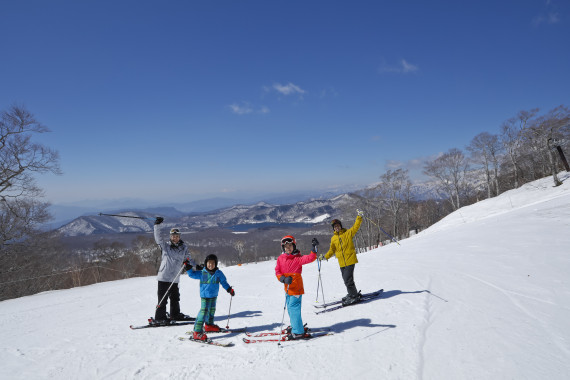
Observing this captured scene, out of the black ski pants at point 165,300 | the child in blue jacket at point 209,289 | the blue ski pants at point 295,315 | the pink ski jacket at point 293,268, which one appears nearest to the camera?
the blue ski pants at point 295,315

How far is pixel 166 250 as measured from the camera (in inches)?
264

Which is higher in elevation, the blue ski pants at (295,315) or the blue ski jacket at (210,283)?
the blue ski jacket at (210,283)

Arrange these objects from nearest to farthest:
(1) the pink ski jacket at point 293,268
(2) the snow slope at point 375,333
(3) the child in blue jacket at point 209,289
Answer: (2) the snow slope at point 375,333, (1) the pink ski jacket at point 293,268, (3) the child in blue jacket at point 209,289

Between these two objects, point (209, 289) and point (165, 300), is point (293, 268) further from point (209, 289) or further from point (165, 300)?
point (165, 300)

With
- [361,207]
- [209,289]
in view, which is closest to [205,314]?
[209,289]

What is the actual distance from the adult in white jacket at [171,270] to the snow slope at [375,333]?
0.55 meters

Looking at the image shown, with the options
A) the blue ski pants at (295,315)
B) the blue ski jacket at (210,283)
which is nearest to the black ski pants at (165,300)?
the blue ski jacket at (210,283)

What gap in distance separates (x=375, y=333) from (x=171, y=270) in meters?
5.13

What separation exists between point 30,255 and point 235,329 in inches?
1123

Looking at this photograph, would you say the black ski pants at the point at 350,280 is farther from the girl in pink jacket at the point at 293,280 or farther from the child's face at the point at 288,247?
the child's face at the point at 288,247

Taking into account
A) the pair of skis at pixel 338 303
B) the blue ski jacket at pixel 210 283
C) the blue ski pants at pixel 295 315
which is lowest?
the pair of skis at pixel 338 303

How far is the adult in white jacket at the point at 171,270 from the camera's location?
6684 mm

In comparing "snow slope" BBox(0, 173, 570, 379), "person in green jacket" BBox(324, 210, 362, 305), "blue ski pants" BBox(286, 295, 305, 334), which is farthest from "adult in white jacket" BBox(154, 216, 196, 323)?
"person in green jacket" BBox(324, 210, 362, 305)

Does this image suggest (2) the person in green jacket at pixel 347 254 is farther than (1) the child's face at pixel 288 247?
Yes
